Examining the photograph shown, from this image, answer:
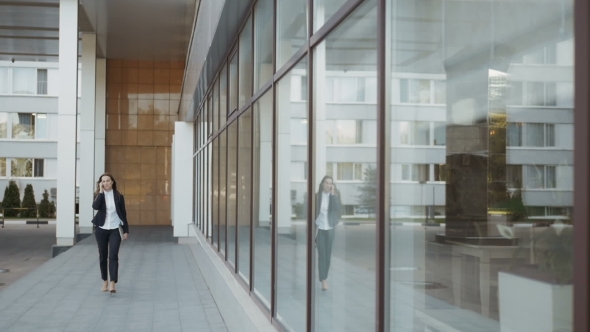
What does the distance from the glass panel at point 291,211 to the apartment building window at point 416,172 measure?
89.1 inches

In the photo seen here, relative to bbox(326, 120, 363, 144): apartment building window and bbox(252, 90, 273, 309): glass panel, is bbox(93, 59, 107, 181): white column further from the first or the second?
bbox(326, 120, 363, 144): apartment building window

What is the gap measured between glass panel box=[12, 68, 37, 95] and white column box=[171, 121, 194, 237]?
2428cm

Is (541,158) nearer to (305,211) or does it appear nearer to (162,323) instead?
(305,211)

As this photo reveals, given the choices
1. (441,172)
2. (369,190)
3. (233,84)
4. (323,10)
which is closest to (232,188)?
(233,84)

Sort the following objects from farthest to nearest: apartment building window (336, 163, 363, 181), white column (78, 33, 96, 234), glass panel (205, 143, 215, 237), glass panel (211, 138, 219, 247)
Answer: white column (78, 33, 96, 234) → glass panel (205, 143, 215, 237) → glass panel (211, 138, 219, 247) → apartment building window (336, 163, 363, 181)

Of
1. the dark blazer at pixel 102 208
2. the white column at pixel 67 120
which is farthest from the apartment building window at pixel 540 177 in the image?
the white column at pixel 67 120

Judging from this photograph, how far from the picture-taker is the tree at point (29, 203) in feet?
134

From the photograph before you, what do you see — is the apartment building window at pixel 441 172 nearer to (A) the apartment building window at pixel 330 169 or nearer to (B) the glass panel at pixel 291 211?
(A) the apartment building window at pixel 330 169

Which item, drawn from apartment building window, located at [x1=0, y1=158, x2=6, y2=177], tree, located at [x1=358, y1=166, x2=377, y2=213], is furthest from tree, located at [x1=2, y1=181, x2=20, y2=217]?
tree, located at [x1=358, y1=166, x2=377, y2=213]

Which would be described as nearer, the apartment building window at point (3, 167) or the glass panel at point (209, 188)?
the glass panel at point (209, 188)

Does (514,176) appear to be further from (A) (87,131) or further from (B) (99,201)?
(A) (87,131)

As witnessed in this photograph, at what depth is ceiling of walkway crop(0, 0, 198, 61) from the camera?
21.7 m

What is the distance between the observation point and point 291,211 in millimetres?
6211

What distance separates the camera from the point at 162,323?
8.55 metres
